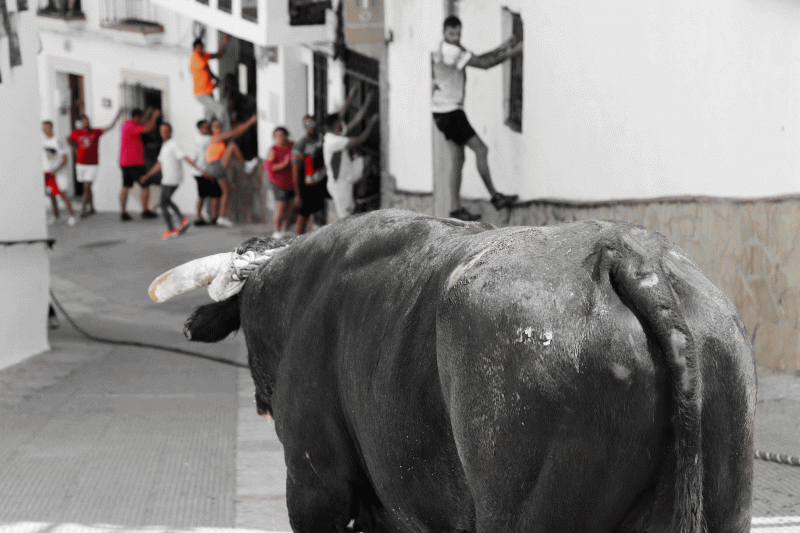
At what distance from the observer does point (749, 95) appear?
6359 millimetres

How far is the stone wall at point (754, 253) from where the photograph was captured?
597 cm

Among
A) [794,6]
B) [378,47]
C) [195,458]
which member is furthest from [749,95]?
[378,47]

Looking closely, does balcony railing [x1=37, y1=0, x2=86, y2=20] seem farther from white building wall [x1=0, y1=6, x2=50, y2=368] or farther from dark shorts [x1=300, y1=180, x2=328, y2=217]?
white building wall [x1=0, y1=6, x2=50, y2=368]

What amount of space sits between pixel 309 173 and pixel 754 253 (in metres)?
8.94

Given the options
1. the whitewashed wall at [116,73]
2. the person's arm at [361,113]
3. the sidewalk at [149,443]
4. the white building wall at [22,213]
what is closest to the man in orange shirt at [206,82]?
the whitewashed wall at [116,73]

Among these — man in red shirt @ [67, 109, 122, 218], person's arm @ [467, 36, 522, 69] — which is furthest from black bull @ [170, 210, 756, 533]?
man in red shirt @ [67, 109, 122, 218]

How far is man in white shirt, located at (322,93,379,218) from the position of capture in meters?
13.2

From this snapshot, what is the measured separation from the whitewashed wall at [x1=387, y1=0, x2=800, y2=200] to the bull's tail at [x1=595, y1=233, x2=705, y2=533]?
14.9 ft

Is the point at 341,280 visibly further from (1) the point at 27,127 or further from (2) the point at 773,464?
(1) the point at 27,127

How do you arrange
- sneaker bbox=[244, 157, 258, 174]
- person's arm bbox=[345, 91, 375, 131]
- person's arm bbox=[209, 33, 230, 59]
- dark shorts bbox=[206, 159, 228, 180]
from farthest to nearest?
sneaker bbox=[244, 157, 258, 174] → person's arm bbox=[209, 33, 230, 59] → dark shorts bbox=[206, 159, 228, 180] → person's arm bbox=[345, 91, 375, 131]

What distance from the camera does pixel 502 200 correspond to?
9.77m

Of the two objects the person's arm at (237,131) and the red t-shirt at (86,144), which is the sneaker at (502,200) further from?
the red t-shirt at (86,144)

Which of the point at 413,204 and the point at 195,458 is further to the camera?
the point at 413,204

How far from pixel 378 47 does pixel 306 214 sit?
8.77 ft
